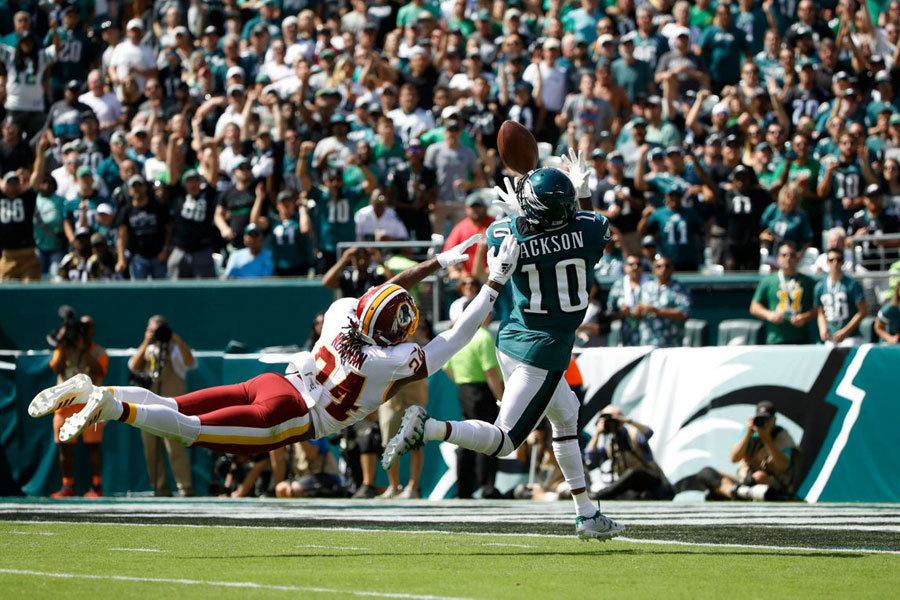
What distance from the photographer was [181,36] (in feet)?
64.1

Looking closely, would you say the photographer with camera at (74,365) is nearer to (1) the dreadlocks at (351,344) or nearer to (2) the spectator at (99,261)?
(2) the spectator at (99,261)

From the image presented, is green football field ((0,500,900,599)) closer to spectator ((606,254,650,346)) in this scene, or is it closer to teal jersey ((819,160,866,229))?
spectator ((606,254,650,346))

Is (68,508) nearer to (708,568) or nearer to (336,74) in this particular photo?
(708,568)

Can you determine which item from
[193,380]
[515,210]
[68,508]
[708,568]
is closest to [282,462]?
[193,380]

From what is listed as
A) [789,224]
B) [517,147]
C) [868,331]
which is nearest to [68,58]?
[789,224]

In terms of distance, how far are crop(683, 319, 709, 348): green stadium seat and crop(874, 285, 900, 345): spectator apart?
5.27 feet

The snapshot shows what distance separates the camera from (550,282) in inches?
300

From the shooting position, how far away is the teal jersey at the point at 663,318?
13.3 metres

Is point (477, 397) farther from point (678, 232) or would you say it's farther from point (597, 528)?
point (597, 528)

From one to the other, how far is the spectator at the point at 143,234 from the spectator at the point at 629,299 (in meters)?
5.49

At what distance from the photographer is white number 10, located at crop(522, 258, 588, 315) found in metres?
7.62

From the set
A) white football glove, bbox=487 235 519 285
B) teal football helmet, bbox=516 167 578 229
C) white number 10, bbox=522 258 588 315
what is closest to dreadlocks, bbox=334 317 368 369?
white football glove, bbox=487 235 519 285

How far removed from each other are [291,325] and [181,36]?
5896 millimetres

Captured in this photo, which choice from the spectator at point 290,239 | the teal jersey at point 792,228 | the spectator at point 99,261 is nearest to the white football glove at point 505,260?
the teal jersey at point 792,228
